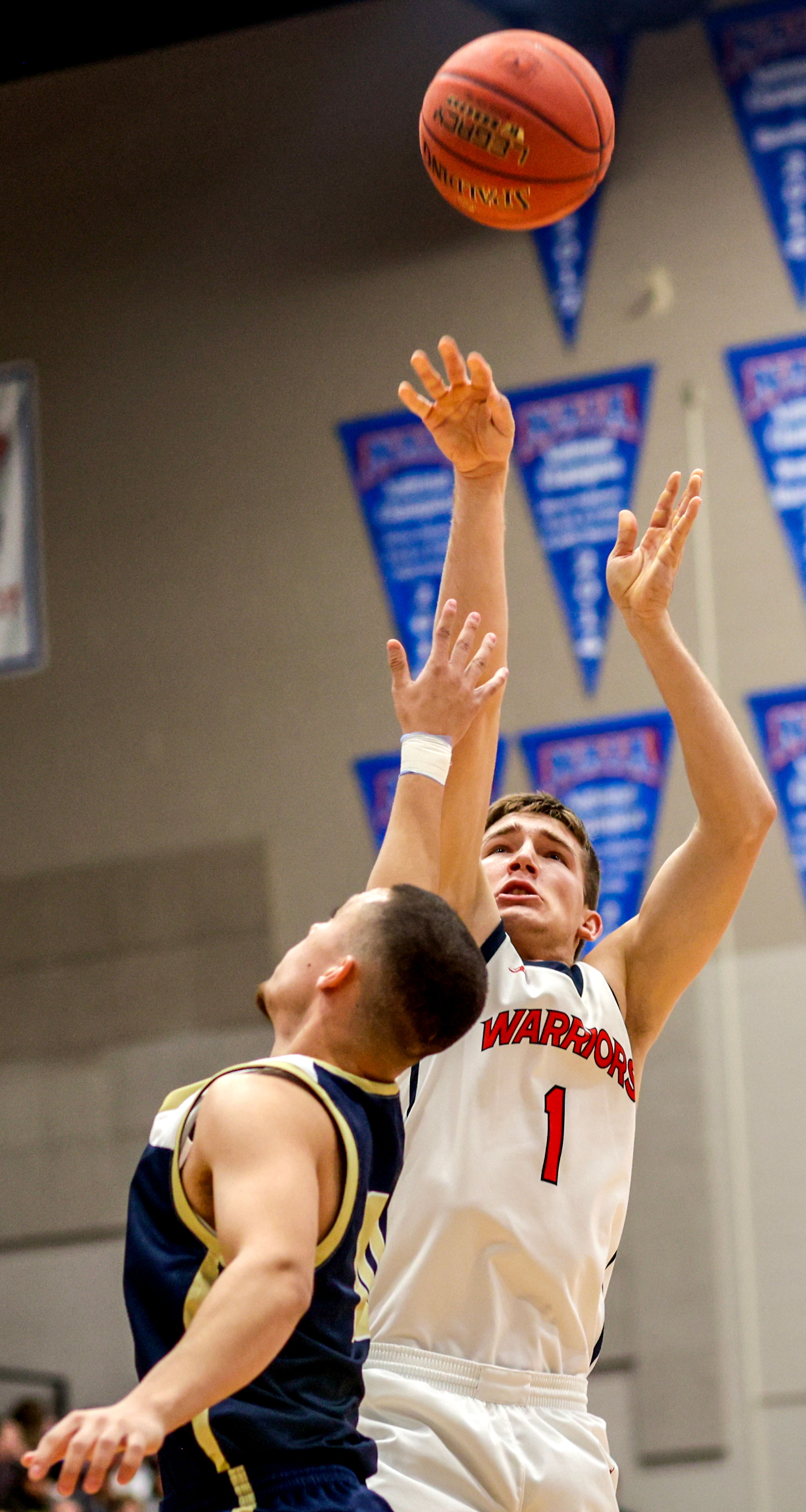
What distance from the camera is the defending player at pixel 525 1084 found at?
320cm

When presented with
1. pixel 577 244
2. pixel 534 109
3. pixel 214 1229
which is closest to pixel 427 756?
pixel 214 1229

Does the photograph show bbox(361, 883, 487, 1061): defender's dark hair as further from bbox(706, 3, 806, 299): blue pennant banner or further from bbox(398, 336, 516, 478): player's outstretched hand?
bbox(706, 3, 806, 299): blue pennant banner

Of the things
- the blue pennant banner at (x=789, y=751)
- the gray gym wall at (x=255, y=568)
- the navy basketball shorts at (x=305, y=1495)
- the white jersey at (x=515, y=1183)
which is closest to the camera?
the navy basketball shorts at (x=305, y=1495)

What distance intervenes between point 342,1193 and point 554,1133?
1089mm

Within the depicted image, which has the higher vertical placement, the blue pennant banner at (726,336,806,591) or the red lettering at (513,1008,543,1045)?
the blue pennant banner at (726,336,806,591)

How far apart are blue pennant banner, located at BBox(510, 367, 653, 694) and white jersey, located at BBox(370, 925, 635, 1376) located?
7352mm

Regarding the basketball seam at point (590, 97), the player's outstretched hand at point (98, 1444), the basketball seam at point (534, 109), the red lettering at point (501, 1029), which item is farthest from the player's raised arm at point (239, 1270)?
the basketball seam at point (590, 97)

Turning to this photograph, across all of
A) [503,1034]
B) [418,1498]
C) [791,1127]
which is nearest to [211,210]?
[791,1127]

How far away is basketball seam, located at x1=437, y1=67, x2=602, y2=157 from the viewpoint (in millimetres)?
4574

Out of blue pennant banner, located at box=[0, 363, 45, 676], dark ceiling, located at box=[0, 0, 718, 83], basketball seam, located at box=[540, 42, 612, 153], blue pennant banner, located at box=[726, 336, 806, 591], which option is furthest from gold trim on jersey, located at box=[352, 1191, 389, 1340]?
dark ceiling, located at box=[0, 0, 718, 83]

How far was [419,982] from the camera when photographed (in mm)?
2588

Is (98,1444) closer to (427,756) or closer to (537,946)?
(427,756)

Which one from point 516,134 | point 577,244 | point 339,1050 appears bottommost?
point 339,1050

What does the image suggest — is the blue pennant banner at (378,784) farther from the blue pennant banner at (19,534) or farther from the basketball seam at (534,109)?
the basketball seam at (534,109)
